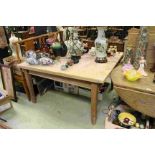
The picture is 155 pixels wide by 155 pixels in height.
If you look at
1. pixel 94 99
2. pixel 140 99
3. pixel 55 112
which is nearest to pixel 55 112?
pixel 55 112

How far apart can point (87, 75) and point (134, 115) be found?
0.66 meters

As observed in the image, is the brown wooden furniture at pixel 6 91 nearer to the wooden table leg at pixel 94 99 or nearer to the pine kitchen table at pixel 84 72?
the pine kitchen table at pixel 84 72

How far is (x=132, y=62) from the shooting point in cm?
186

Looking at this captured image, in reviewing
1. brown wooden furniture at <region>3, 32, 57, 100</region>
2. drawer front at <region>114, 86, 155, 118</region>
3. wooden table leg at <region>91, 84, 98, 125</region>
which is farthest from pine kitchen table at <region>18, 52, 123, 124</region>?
drawer front at <region>114, 86, 155, 118</region>

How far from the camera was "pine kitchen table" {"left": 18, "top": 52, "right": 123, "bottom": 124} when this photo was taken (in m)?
1.65

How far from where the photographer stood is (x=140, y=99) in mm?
1484

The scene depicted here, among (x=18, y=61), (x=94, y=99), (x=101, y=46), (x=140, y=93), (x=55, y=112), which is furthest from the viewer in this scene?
(x=18, y=61)

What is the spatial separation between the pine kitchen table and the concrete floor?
230 millimetres

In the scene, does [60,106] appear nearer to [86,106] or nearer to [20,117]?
[86,106]

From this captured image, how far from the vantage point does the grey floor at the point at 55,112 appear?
196 centimetres

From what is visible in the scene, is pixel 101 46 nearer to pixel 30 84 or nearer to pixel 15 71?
pixel 30 84

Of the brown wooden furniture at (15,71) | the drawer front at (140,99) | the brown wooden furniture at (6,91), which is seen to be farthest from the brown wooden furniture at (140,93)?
the brown wooden furniture at (6,91)

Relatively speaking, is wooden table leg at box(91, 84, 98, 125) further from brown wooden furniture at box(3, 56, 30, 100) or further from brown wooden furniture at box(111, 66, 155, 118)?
brown wooden furniture at box(3, 56, 30, 100)

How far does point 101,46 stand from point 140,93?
67 cm
